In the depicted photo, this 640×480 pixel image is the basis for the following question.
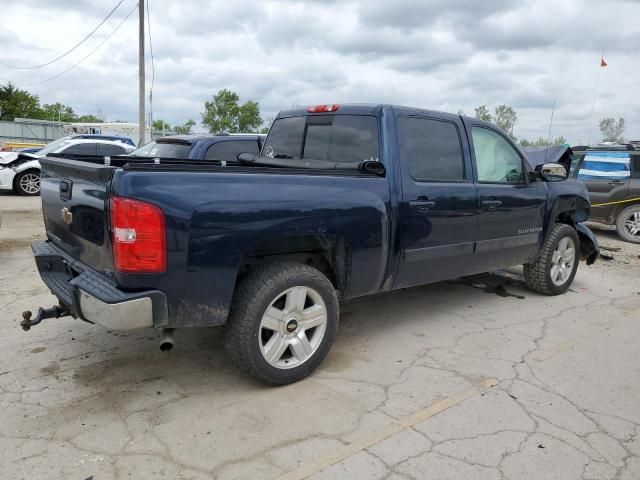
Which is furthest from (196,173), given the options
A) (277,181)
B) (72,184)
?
(72,184)

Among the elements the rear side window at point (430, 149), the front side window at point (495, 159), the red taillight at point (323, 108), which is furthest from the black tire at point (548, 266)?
the red taillight at point (323, 108)

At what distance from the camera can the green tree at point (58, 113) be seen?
58381 millimetres

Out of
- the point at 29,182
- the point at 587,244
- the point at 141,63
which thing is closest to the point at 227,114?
the point at 141,63

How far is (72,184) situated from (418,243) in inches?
95.5

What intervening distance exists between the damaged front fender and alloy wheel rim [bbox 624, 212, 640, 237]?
4087mm

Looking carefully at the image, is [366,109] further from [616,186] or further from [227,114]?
[227,114]

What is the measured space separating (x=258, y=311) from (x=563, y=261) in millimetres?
4071

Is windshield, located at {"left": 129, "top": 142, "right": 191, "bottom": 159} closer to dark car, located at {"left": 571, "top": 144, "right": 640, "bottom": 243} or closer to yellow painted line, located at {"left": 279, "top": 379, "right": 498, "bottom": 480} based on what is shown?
yellow painted line, located at {"left": 279, "top": 379, "right": 498, "bottom": 480}

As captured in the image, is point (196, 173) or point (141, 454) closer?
point (141, 454)

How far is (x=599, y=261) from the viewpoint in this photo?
7.70 metres

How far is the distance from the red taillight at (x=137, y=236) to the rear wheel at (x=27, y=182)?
1134 centimetres

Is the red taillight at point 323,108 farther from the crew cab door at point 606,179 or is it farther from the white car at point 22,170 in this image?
the white car at point 22,170

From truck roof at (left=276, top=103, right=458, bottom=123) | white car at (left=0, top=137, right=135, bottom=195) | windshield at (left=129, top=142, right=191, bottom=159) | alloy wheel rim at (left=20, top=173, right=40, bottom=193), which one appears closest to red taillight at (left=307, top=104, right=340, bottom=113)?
truck roof at (left=276, top=103, right=458, bottom=123)

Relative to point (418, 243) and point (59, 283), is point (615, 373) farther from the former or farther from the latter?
point (59, 283)
